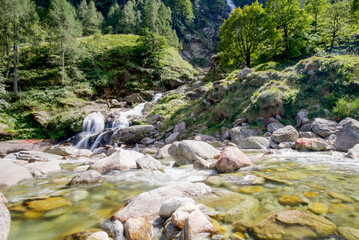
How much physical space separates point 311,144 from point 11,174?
33.3 ft

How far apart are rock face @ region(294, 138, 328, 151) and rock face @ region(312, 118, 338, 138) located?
26.0 inches

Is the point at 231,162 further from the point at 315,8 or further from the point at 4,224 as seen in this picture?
the point at 315,8

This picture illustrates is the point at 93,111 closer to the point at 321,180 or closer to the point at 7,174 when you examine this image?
the point at 7,174

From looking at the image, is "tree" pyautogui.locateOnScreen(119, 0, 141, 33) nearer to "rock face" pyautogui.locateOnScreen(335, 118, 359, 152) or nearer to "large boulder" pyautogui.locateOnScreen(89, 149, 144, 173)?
"large boulder" pyautogui.locateOnScreen(89, 149, 144, 173)

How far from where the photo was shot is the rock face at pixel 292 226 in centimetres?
215

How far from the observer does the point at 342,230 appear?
2.22m

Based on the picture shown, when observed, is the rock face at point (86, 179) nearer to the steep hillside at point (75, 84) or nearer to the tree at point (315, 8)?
the steep hillside at point (75, 84)

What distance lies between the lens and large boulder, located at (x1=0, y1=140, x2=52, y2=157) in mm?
15461

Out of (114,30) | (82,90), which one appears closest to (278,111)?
(82,90)

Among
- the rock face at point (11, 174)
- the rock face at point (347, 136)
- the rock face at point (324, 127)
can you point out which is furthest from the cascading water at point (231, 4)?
the rock face at point (11, 174)

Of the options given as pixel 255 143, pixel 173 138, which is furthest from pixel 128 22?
pixel 255 143

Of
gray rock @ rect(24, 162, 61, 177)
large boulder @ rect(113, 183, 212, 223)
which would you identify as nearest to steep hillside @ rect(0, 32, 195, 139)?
gray rock @ rect(24, 162, 61, 177)

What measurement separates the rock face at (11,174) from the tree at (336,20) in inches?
758

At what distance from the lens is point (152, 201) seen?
314 centimetres
